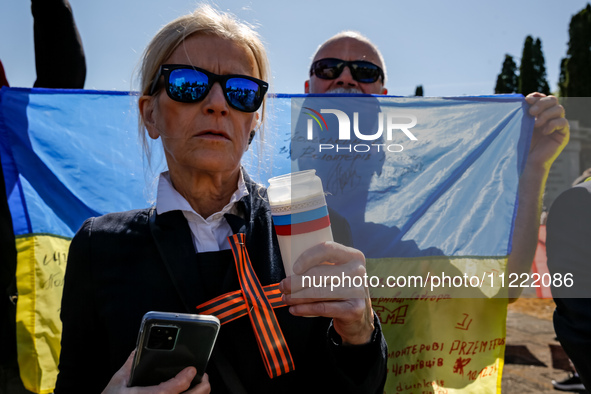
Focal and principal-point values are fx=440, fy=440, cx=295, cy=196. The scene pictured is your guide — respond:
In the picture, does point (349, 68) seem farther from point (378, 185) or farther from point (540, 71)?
point (540, 71)

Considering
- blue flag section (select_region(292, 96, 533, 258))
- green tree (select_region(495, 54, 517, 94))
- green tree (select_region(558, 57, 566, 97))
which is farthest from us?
green tree (select_region(495, 54, 517, 94))

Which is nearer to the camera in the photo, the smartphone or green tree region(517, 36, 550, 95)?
the smartphone

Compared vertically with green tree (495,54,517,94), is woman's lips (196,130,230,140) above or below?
below

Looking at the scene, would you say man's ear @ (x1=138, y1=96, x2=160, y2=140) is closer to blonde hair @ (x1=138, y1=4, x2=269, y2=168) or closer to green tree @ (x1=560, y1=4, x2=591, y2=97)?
blonde hair @ (x1=138, y1=4, x2=269, y2=168)

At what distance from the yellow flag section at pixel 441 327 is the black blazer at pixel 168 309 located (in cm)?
127

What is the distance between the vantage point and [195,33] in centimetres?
143

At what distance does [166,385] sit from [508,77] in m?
35.9

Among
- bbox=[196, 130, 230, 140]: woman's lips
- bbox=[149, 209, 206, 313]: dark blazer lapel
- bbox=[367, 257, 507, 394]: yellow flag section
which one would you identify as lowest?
bbox=[367, 257, 507, 394]: yellow flag section

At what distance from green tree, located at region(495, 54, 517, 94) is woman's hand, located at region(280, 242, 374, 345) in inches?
1349

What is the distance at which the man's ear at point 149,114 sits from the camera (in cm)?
151

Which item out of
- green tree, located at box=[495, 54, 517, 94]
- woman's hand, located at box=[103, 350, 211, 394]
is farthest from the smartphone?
green tree, located at box=[495, 54, 517, 94]

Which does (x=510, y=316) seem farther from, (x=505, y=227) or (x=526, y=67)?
(x=526, y=67)

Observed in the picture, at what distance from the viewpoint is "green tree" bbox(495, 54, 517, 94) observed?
31.4m

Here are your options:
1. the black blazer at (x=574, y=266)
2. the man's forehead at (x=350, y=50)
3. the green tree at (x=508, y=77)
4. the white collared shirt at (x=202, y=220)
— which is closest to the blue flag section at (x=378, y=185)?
the man's forehead at (x=350, y=50)
